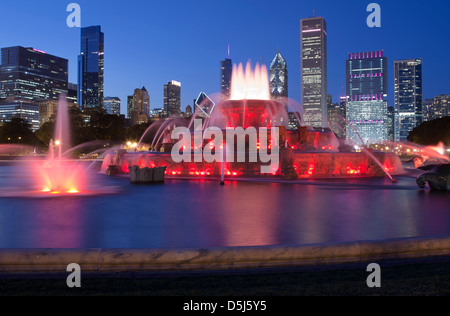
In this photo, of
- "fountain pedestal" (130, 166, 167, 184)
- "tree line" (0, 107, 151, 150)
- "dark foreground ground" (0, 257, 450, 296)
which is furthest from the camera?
"tree line" (0, 107, 151, 150)

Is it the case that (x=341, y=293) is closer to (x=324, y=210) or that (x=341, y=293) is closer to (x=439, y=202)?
(x=324, y=210)

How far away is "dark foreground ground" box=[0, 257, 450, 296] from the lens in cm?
439

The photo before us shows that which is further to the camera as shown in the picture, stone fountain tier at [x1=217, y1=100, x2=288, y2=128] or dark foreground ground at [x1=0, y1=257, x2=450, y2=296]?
stone fountain tier at [x1=217, y1=100, x2=288, y2=128]

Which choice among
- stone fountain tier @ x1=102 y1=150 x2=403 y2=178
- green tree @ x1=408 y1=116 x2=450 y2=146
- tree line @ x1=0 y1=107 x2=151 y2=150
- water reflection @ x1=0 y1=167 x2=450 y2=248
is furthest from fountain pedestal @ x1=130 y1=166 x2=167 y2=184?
green tree @ x1=408 y1=116 x2=450 y2=146

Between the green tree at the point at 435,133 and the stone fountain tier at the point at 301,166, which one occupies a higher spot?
the green tree at the point at 435,133

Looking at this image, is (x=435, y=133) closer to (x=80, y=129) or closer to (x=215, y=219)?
(x=80, y=129)

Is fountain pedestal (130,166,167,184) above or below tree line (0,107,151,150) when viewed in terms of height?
below

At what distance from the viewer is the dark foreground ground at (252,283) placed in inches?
173

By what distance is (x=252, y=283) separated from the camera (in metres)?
4.73

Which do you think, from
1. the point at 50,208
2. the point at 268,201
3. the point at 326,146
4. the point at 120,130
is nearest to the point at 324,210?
the point at 268,201

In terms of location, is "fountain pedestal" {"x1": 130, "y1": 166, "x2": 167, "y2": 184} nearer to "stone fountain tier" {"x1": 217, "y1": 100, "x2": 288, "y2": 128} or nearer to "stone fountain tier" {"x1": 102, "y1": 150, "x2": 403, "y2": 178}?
"stone fountain tier" {"x1": 102, "y1": 150, "x2": 403, "y2": 178}

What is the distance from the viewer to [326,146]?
3812 cm

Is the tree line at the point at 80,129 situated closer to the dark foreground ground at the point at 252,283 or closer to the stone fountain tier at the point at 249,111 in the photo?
the stone fountain tier at the point at 249,111

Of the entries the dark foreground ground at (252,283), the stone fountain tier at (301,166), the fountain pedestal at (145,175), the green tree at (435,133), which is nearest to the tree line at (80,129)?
the stone fountain tier at (301,166)
